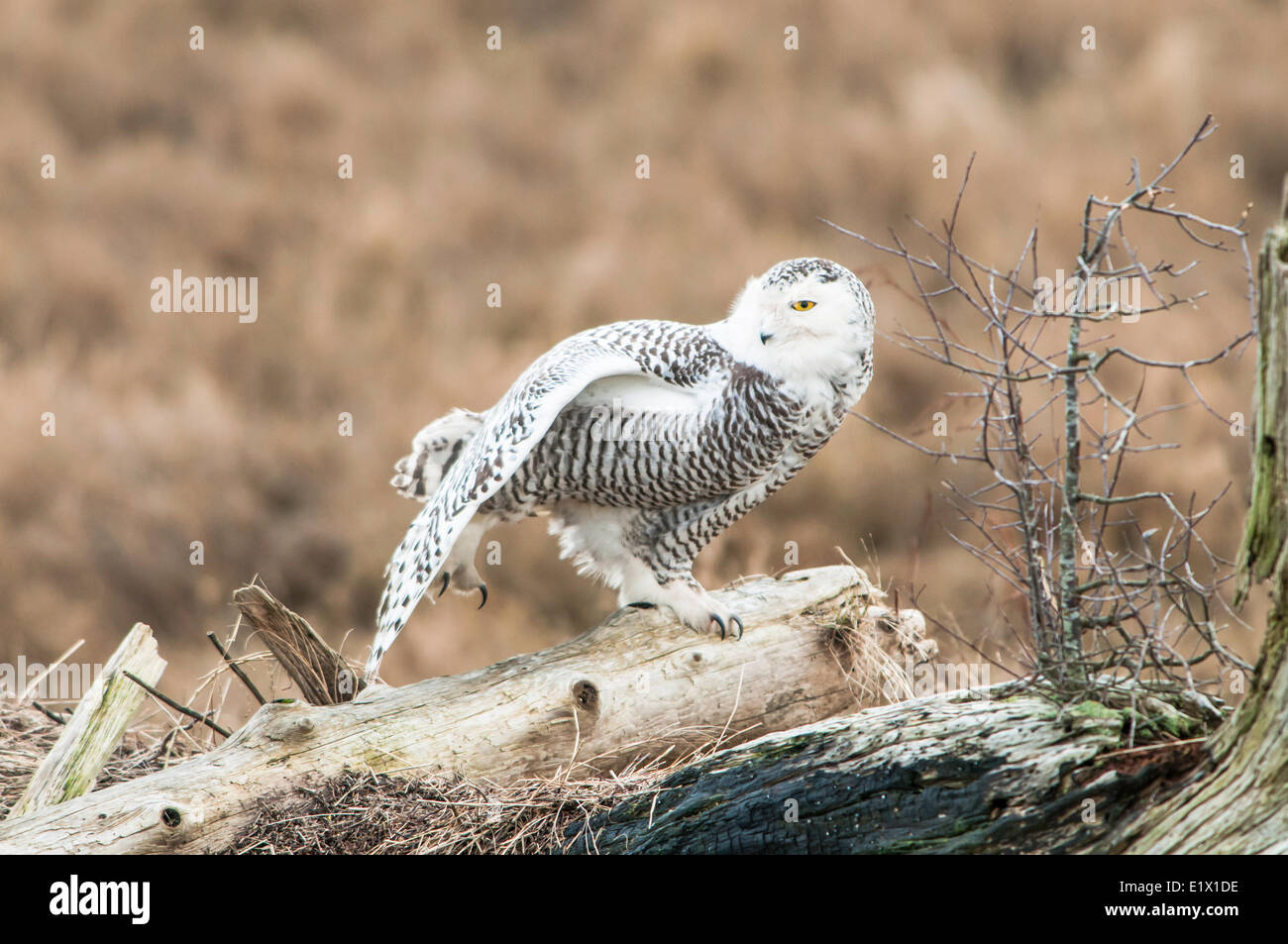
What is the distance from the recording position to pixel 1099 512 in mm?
2625

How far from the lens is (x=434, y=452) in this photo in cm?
401

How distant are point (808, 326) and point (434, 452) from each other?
144cm

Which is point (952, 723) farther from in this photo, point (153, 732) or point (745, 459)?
point (153, 732)

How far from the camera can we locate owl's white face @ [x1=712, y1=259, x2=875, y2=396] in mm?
3289

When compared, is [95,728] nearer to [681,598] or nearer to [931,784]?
[681,598]

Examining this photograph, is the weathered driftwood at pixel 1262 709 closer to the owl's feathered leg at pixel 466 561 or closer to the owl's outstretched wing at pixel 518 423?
the owl's outstretched wing at pixel 518 423

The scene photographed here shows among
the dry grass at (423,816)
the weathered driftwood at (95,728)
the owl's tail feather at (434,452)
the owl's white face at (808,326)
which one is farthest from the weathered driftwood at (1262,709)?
the weathered driftwood at (95,728)

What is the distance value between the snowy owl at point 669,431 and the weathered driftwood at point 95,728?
2.72 ft

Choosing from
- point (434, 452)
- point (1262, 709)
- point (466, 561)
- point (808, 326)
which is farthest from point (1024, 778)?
point (434, 452)

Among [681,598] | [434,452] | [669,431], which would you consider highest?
[434,452]

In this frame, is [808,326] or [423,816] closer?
[423,816]

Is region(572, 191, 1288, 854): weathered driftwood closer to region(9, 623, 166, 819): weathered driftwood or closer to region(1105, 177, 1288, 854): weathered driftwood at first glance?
region(1105, 177, 1288, 854): weathered driftwood

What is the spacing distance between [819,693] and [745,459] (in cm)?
87

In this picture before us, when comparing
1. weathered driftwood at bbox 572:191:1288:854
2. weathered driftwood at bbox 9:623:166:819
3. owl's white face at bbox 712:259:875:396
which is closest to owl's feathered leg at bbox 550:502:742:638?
owl's white face at bbox 712:259:875:396
